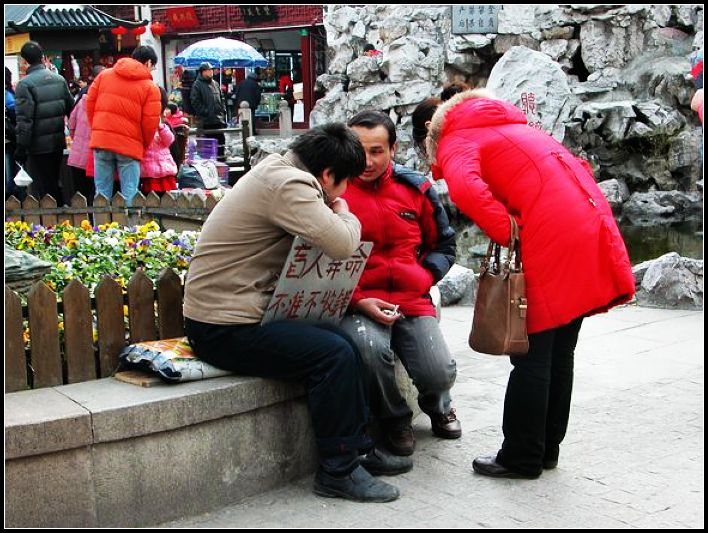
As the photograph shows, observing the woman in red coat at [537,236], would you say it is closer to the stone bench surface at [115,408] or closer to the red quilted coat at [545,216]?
the red quilted coat at [545,216]

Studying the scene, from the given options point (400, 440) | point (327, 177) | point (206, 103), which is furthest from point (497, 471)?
point (206, 103)

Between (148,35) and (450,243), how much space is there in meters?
29.2

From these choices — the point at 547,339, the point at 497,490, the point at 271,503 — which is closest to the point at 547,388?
the point at 547,339

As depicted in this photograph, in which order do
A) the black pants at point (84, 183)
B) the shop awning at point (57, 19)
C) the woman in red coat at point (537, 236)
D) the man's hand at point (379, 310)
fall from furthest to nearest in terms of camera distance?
the shop awning at point (57, 19)
the black pants at point (84, 183)
the man's hand at point (379, 310)
the woman in red coat at point (537, 236)

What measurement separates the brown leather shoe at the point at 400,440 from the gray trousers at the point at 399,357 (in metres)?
0.04

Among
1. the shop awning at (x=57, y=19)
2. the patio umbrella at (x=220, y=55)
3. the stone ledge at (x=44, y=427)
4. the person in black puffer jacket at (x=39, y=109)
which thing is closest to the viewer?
the stone ledge at (x=44, y=427)

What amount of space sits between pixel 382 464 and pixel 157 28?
29358 mm

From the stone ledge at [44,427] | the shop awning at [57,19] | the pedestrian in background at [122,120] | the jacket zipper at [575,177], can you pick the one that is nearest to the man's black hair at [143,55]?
the pedestrian in background at [122,120]

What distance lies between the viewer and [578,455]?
4.28 meters

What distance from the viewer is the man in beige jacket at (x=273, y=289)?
143 inches

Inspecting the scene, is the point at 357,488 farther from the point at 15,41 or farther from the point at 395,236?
the point at 15,41

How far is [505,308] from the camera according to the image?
3809 millimetres

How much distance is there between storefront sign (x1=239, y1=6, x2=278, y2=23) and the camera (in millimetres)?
29922

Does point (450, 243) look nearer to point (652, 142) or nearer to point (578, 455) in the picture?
point (578, 455)
